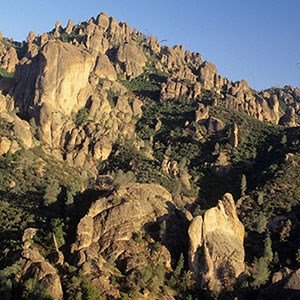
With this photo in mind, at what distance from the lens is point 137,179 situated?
107875 millimetres

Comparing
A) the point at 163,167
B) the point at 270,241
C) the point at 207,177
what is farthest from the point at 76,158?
the point at 270,241

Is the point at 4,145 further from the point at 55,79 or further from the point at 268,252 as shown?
the point at 268,252

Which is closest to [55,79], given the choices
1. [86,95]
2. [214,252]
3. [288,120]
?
[86,95]

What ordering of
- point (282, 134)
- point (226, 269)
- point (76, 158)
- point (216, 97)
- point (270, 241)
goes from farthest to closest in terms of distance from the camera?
point (216, 97)
point (282, 134)
point (76, 158)
point (270, 241)
point (226, 269)

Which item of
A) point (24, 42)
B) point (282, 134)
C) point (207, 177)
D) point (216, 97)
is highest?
point (24, 42)

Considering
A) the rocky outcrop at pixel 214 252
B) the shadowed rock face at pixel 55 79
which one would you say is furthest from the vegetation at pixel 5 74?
the rocky outcrop at pixel 214 252

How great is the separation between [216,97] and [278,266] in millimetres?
91307

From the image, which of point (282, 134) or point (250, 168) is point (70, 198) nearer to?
point (250, 168)

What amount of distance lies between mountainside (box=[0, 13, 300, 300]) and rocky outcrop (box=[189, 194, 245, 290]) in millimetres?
169

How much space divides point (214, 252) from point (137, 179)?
4302cm

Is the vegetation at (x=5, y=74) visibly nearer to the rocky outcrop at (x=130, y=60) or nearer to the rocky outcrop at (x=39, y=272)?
the rocky outcrop at (x=130, y=60)

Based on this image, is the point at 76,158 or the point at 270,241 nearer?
the point at 270,241

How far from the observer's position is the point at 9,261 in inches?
2314

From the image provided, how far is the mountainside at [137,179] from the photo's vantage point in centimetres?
6178
